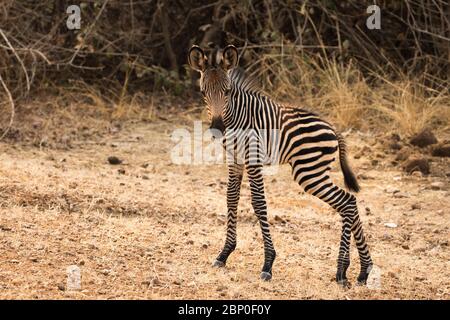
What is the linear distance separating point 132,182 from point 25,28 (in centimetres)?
421

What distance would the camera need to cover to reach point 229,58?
6207mm

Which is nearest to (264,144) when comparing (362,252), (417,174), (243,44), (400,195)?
(362,252)

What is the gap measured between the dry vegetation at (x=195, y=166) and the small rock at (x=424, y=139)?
26mm

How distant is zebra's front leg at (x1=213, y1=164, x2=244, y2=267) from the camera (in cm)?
643

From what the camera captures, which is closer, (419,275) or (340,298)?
(340,298)

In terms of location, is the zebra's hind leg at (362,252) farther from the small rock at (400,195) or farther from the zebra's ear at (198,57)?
the small rock at (400,195)

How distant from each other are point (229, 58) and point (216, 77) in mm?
177

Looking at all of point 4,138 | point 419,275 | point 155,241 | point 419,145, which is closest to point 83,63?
point 4,138

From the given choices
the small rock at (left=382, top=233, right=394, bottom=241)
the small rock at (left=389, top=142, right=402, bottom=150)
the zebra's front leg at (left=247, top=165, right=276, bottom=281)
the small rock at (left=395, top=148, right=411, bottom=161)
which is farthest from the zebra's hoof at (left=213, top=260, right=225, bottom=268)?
the small rock at (left=389, top=142, right=402, bottom=150)

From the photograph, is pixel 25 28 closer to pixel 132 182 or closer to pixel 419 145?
pixel 132 182

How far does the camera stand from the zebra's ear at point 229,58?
617 centimetres

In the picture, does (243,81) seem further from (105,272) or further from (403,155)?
(403,155)

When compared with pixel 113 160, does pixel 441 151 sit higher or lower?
higher

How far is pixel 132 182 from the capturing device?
9016 millimetres
